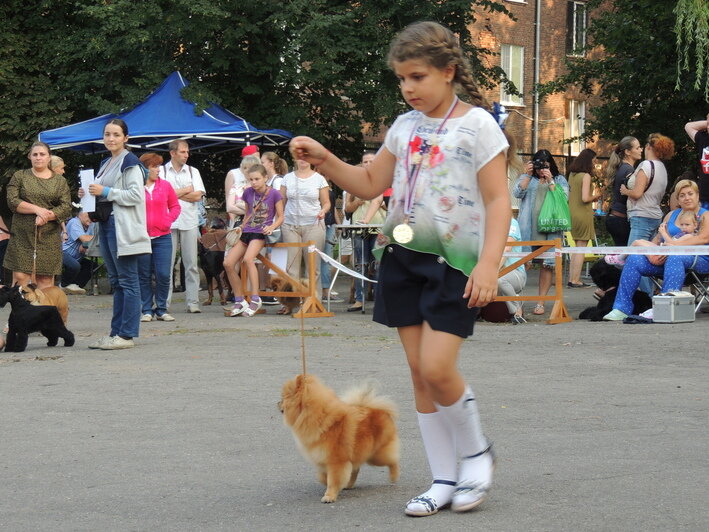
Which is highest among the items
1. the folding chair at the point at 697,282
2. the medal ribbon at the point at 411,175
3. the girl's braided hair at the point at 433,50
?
the girl's braided hair at the point at 433,50

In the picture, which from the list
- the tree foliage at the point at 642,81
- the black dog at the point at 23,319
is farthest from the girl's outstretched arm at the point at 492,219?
the tree foliage at the point at 642,81

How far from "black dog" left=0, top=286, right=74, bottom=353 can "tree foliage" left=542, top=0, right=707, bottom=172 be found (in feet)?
48.4

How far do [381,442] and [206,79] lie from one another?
2075 cm

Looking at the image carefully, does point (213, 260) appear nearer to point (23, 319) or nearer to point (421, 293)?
point (23, 319)

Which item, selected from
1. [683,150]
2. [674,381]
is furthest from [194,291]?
[683,150]

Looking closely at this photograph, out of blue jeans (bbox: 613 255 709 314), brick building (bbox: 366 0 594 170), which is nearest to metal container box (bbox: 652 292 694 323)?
blue jeans (bbox: 613 255 709 314)

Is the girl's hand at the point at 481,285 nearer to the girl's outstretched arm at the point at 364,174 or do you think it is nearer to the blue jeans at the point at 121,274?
the girl's outstretched arm at the point at 364,174

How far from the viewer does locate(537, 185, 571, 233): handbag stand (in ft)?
48.2

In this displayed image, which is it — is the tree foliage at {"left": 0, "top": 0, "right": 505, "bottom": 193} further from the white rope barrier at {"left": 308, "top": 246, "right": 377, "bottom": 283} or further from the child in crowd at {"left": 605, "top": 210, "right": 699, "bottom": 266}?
the child in crowd at {"left": 605, "top": 210, "right": 699, "bottom": 266}

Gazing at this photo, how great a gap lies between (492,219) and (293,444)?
86.9 inches

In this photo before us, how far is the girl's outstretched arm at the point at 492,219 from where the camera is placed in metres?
4.76

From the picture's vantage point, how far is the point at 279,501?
522cm

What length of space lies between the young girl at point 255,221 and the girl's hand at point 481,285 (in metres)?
10.2

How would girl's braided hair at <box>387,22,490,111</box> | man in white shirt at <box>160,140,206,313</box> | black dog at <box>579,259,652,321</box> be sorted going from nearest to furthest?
1. girl's braided hair at <box>387,22,490,111</box>
2. black dog at <box>579,259,652,321</box>
3. man in white shirt at <box>160,140,206,313</box>
